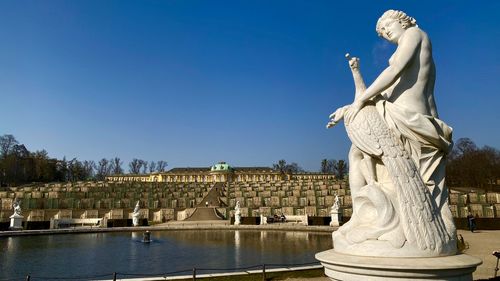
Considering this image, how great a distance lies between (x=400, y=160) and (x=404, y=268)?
1692 mm

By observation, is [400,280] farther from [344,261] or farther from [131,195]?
[131,195]

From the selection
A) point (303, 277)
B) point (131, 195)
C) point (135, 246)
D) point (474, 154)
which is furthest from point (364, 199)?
point (474, 154)

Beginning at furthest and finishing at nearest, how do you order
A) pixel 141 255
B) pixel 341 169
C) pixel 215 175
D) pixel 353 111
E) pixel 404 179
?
pixel 215 175, pixel 341 169, pixel 141 255, pixel 353 111, pixel 404 179

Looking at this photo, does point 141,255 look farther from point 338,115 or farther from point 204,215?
point 204,215

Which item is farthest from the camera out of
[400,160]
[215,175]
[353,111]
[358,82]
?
[215,175]

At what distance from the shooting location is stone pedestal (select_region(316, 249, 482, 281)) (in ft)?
14.6

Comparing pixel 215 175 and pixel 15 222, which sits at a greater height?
pixel 215 175

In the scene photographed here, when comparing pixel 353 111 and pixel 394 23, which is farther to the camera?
pixel 394 23

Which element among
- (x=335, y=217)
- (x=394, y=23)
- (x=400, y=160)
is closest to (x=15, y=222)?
(x=335, y=217)

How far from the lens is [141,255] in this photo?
17.7 meters

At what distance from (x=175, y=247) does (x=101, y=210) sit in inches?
952

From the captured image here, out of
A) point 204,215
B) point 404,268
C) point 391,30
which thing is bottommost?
point 204,215

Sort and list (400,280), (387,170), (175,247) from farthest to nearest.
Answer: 1. (175,247)
2. (387,170)
3. (400,280)

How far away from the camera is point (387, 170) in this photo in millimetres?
5574
